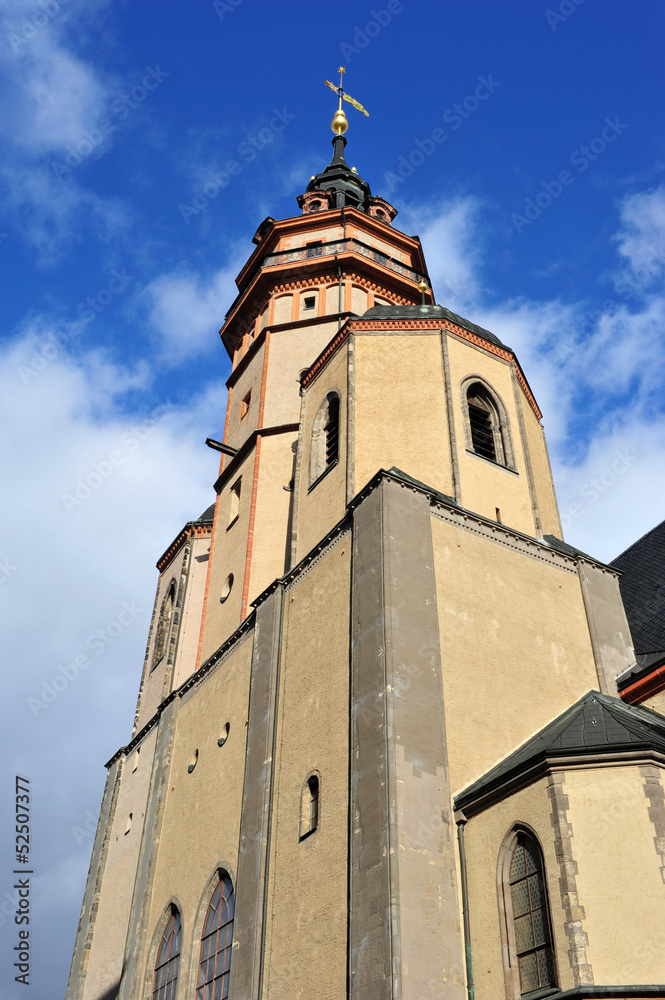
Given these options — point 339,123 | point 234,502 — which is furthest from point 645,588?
point 339,123

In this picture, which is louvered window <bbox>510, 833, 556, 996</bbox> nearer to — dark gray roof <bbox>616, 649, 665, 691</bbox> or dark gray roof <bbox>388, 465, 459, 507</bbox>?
dark gray roof <bbox>616, 649, 665, 691</bbox>

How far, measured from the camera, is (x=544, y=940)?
10336 millimetres

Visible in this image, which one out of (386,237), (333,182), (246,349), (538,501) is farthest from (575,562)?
(333,182)

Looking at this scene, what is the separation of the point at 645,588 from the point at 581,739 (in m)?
6.91

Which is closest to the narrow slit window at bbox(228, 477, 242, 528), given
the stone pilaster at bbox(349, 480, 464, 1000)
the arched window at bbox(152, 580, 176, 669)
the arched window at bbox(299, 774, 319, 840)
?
the arched window at bbox(152, 580, 176, 669)

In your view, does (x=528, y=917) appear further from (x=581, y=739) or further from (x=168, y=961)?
(x=168, y=961)

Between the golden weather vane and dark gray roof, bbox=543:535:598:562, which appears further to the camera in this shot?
the golden weather vane

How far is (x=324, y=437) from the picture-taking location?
716 inches

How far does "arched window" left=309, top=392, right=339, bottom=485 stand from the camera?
17.6 metres

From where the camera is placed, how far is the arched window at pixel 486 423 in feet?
57.2

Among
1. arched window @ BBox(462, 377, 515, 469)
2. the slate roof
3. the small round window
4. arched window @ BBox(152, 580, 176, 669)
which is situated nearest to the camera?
the slate roof

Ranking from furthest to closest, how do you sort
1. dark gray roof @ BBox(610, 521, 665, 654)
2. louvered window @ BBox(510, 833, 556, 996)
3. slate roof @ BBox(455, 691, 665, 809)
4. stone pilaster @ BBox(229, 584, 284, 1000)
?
dark gray roof @ BBox(610, 521, 665, 654) → stone pilaster @ BBox(229, 584, 284, 1000) → slate roof @ BBox(455, 691, 665, 809) → louvered window @ BBox(510, 833, 556, 996)

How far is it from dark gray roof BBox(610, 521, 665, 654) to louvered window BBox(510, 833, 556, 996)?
5385 mm

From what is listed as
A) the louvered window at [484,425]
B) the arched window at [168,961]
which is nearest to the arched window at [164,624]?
the arched window at [168,961]
